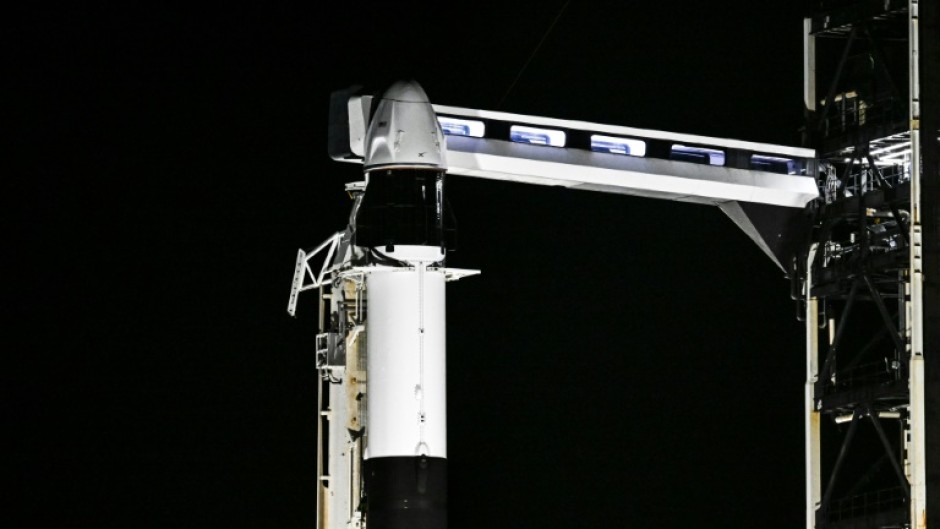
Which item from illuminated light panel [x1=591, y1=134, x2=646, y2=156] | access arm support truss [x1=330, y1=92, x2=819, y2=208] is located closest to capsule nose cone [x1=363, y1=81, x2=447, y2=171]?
access arm support truss [x1=330, y1=92, x2=819, y2=208]

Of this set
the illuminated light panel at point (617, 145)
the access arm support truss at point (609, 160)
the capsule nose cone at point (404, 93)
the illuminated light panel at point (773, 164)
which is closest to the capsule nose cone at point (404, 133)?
the capsule nose cone at point (404, 93)

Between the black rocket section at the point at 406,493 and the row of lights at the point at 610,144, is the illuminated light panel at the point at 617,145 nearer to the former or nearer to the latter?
the row of lights at the point at 610,144

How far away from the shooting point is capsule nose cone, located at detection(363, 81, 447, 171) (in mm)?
17422

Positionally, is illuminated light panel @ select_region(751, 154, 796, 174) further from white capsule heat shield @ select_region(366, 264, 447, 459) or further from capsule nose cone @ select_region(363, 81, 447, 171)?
white capsule heat shield @ select_region(366, 264, 447, 459)

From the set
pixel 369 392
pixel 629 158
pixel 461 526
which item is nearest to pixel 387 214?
pixel 369 392

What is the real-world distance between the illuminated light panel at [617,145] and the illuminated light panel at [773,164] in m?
1.49

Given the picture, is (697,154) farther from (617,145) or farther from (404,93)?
(404,93)

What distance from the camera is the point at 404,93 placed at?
57.5 ft

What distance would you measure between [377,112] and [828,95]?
5733 millimetres

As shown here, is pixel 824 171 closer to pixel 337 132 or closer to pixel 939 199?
pixel 939 199

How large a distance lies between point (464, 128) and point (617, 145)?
188cm

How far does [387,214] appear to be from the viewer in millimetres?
17516

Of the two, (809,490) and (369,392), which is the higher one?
(369,392)

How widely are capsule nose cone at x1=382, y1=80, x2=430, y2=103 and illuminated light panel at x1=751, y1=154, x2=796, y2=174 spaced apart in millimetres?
4550
